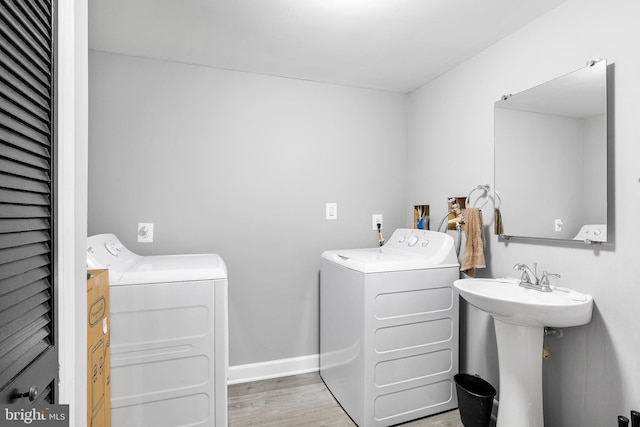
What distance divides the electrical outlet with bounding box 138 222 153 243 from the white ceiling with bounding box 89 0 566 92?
1088 mm

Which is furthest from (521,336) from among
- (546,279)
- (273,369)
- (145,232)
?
(145,232)

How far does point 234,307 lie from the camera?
91.5 inches

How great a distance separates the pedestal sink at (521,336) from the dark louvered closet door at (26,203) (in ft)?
5.01

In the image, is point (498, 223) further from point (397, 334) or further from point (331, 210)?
point (331, 210)

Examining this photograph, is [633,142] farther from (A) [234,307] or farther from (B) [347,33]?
(A) [234,307]

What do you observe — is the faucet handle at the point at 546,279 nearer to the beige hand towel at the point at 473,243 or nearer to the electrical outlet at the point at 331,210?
the beige hand towel at the point at 473,243

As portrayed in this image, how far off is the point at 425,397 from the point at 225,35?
2.41 m

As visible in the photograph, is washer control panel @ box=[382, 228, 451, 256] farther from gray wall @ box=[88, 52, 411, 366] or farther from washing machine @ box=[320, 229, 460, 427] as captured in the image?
gray wall @ box=[88, 52, 411, 366]

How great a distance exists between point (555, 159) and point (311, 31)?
1.46 metres

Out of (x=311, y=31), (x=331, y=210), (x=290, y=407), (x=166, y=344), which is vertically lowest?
(x=290, y=407)

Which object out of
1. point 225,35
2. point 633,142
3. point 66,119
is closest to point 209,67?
point 225,35

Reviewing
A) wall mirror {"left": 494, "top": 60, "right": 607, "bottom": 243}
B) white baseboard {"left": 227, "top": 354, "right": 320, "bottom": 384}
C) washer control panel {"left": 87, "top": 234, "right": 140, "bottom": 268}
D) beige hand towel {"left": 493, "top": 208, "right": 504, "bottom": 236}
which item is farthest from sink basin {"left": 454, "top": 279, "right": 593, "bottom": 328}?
washer control panel {"left": 87, "top": 234, "right": 140, "bottom": 268}

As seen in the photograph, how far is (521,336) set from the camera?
1.56m

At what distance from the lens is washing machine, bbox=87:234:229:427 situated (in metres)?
1.45
